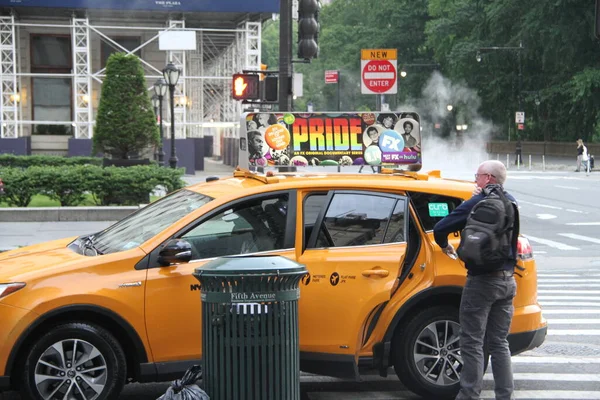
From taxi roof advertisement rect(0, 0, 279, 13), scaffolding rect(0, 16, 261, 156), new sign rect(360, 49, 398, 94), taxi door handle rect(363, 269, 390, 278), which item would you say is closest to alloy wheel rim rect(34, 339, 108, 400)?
taxi door handle rect(363, 269, 390, 278)

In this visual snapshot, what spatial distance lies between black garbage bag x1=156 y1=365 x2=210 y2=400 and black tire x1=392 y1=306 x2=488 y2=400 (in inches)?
66.2

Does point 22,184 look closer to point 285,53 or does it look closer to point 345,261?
point 285,53

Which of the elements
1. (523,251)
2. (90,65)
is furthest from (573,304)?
(90,65)

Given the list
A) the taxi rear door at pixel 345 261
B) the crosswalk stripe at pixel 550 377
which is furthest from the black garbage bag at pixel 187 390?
the crosswalk stripe at pixel 550 377

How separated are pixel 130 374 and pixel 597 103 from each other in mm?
53120

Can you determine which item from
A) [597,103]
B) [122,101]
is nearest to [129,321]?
[122,101]

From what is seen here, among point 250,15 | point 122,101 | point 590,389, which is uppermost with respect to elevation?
point 250,15

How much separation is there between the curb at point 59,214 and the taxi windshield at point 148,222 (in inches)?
491

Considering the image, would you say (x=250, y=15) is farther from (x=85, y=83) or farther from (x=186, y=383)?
(x=186, y=383)

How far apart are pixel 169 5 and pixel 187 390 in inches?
1553

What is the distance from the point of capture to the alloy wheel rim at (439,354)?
22.7ft

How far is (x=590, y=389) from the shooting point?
7543 millimetres

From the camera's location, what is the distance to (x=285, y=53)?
15.1 meters

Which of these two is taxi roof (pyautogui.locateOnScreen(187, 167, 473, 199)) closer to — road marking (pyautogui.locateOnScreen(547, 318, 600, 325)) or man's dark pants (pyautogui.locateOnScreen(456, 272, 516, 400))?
man's dark pants (pyautogui.locateOnScreen(456, 272, 516, 400))
